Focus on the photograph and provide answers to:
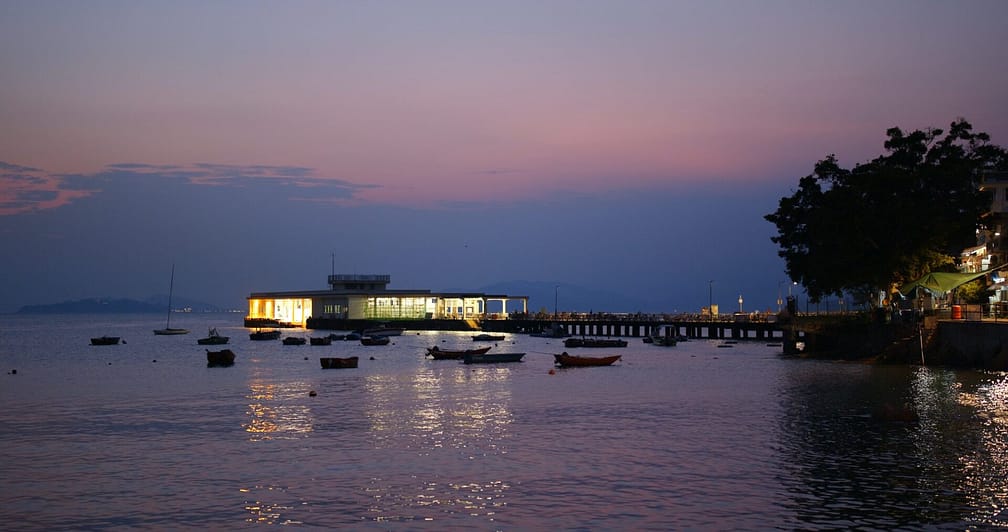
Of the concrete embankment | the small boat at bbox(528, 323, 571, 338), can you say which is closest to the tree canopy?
the concrete embankment

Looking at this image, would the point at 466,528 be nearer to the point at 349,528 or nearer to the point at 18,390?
the point at 349,528

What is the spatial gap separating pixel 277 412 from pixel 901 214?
2359 inches

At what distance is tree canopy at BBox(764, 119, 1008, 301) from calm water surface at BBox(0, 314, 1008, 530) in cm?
2375

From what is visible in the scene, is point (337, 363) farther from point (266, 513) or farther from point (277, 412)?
point (266, 513)

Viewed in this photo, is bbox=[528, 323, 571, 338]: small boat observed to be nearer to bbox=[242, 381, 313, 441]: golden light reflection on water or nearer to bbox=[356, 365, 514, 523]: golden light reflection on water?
bbox=[356, 365, 514, 523]: golden light reflection on water

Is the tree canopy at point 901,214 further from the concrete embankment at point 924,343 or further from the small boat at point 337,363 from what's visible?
the small boat at point 337,363

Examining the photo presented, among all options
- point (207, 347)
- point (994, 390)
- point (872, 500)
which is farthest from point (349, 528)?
point (207, 347)

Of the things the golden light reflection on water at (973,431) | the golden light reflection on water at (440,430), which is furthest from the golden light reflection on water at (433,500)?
the golden light reflection on water at (973,431)

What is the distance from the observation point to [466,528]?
2316 cm

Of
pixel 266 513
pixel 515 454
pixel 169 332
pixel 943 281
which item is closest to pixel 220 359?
pixel 515 454

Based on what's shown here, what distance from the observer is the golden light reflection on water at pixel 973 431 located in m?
25.6

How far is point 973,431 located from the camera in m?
37.2

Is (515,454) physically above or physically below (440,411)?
below

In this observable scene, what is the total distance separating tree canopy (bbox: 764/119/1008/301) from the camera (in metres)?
85.4
